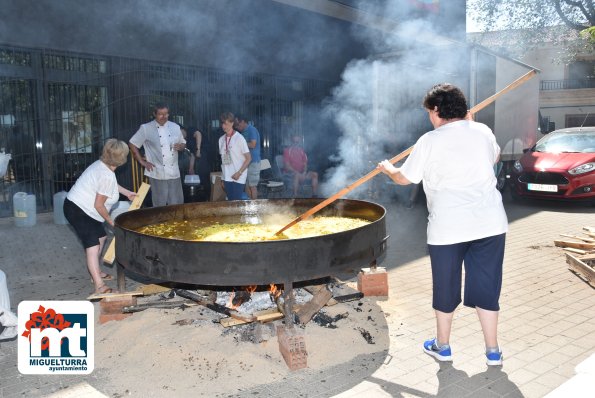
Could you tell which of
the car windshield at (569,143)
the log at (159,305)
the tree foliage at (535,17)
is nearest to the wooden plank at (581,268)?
the log at (159,305)

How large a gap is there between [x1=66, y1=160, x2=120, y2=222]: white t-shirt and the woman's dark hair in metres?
3.23

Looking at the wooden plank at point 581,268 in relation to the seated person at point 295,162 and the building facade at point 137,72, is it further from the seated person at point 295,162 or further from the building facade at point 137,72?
the building facade at point 137,72

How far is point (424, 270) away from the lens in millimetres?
6152

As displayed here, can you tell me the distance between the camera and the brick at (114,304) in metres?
4.34

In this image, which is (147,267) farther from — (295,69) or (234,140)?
(295,69)

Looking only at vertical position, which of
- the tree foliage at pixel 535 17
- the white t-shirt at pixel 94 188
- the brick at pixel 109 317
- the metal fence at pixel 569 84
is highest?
the tree foliage at pixel 535 17

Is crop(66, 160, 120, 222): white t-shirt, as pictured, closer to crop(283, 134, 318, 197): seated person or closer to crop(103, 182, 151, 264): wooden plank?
crop(103, 182, 151, 264): wooden plank

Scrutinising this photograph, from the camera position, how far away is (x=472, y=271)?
11.7ft

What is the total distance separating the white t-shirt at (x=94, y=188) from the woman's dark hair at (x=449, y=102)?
3.23 metres

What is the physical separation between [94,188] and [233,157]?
2.98 m

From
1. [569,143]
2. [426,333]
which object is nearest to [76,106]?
[426,333]

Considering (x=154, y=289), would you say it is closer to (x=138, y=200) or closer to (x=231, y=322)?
(x=138, y=200)

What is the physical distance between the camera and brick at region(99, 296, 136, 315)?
4340mm

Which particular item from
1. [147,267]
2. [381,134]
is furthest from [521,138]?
[147,267]
